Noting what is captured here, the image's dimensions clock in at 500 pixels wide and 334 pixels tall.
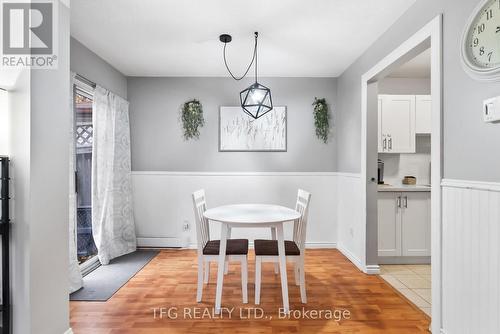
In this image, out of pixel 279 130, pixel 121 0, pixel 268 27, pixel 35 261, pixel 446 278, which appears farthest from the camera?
pixel 279 130

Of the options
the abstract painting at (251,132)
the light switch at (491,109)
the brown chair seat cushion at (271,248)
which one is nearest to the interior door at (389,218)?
the brown chair seat cushion at (271,248)

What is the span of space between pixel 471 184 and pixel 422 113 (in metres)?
2.46

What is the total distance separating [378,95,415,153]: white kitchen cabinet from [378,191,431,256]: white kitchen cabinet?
675 mm

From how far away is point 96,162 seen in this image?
3426 mm

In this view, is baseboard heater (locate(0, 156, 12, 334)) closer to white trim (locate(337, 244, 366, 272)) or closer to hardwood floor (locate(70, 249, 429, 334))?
hardwood floor (locate(70, 249, 429, 334))

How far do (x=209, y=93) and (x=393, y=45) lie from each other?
2.49 m

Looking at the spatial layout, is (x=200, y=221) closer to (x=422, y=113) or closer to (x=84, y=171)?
(x=84, y=171)

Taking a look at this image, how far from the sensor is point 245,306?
2.48m

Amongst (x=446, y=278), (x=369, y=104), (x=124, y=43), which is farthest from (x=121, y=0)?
(x=446, y=278)

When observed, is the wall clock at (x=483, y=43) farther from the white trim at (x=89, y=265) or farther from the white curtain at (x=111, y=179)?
the white trim at (x=89, y=265)

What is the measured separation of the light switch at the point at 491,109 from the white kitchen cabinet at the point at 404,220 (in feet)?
6.62

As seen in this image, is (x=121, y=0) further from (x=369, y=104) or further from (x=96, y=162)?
(x=369, y=104)

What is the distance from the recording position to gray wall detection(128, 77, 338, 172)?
14.1 feet

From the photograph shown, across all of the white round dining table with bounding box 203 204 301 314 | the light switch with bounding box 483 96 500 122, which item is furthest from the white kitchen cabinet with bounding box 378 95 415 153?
the light switch with bounding box 483 96 500 122
